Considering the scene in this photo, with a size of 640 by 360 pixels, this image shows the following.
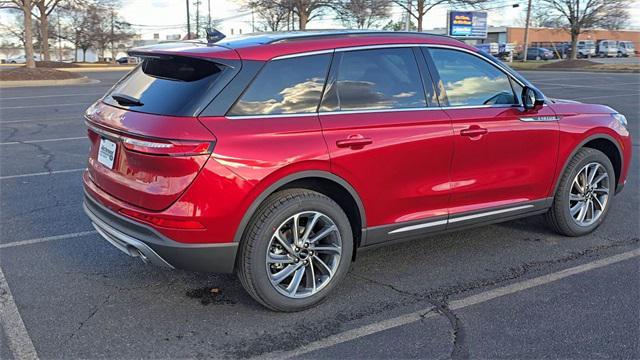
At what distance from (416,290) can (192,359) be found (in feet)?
5.39

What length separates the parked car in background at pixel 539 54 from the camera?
5981 cm

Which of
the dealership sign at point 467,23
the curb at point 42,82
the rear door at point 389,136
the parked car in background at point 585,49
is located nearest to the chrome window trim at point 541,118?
the rear door at point 389,136

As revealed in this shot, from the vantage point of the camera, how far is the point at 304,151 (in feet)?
11.2

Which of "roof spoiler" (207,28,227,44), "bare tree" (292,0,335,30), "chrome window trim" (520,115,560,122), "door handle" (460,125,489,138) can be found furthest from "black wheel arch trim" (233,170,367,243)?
"bare tree" (292,0,335,30)

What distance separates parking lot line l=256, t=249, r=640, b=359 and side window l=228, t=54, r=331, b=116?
54.8 inches

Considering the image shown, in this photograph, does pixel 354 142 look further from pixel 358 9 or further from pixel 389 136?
pixel 358 9

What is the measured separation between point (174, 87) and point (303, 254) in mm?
1321

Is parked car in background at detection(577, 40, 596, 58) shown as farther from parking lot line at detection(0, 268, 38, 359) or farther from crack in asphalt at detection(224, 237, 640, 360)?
parking lot line at detection(0, 268, 38, 359)

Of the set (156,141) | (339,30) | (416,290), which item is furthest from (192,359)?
(339,30)

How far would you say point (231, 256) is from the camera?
3.32 m

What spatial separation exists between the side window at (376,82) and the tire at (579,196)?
1.73 metres

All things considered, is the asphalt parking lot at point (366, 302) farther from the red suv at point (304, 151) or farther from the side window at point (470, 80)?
the side window at point (470, 80)

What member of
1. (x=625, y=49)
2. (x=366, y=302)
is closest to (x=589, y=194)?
(x=366, y=302)

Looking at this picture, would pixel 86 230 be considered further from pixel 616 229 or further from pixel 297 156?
pixel 616 229
